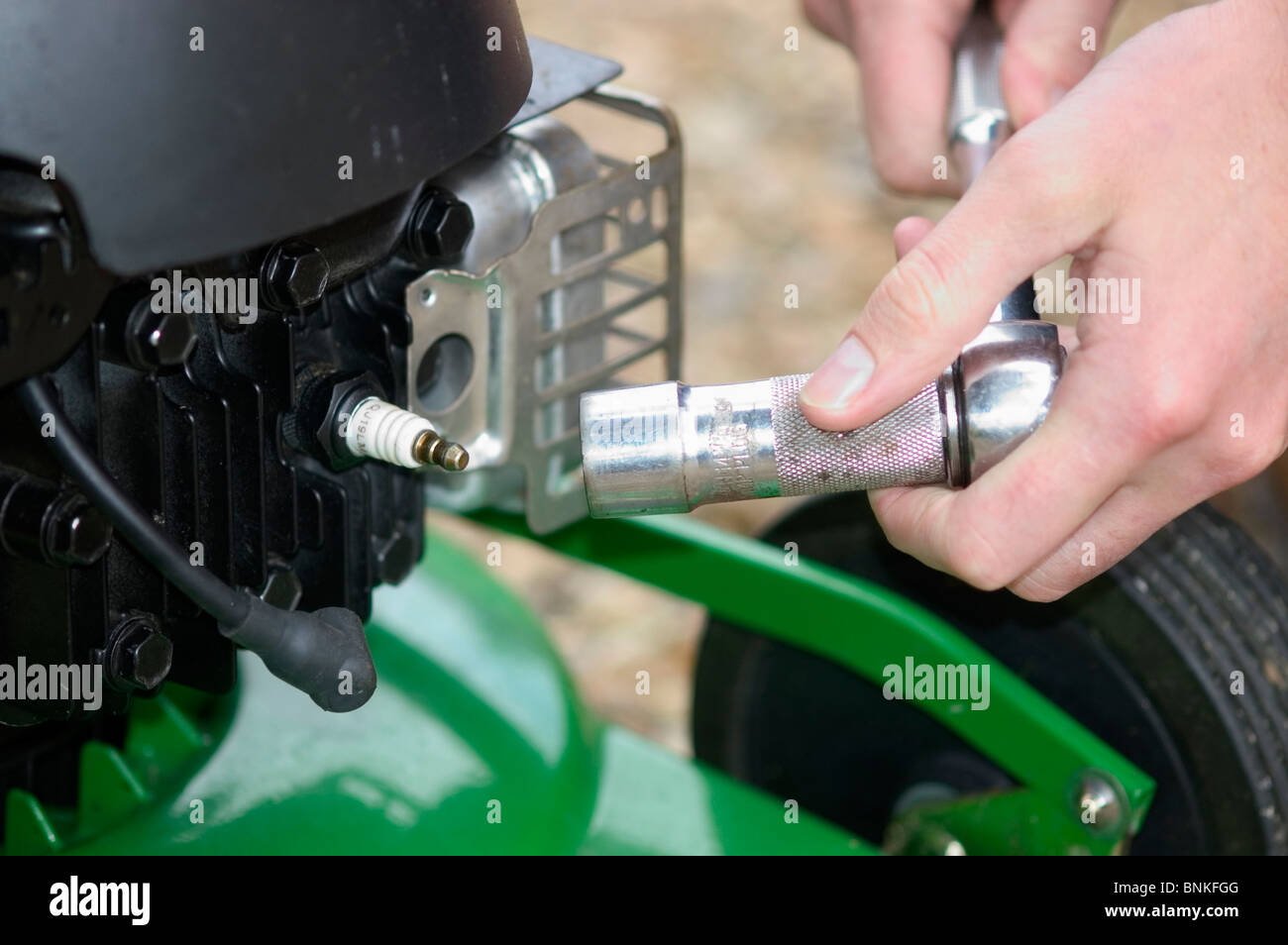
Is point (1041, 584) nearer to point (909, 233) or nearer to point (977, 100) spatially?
point (909, 233)

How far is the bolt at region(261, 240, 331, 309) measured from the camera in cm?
64

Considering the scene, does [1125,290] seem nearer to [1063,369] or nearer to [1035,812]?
[1063,369]

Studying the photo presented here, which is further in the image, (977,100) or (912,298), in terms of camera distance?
(977,100)

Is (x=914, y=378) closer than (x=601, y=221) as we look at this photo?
Yes

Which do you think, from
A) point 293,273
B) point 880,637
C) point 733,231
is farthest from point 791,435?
point 733,231

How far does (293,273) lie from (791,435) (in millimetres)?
226

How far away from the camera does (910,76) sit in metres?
0.94

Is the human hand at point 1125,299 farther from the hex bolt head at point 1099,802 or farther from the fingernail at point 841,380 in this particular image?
the hex bolt head at point 1099,802

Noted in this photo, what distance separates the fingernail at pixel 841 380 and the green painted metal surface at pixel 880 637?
0.38 meters

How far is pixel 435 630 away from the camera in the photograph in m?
1.07

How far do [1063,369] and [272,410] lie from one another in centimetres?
36

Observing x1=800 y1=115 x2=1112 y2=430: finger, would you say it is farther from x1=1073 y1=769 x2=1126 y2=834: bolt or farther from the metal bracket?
x1=1073 y1=769 x2=1126 y2=834: bolt

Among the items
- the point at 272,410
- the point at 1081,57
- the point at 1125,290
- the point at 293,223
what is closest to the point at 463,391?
the point at 272,410

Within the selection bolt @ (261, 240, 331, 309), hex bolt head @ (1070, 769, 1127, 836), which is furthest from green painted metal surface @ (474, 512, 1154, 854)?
bolt @ (261, 240, 331, 309)
